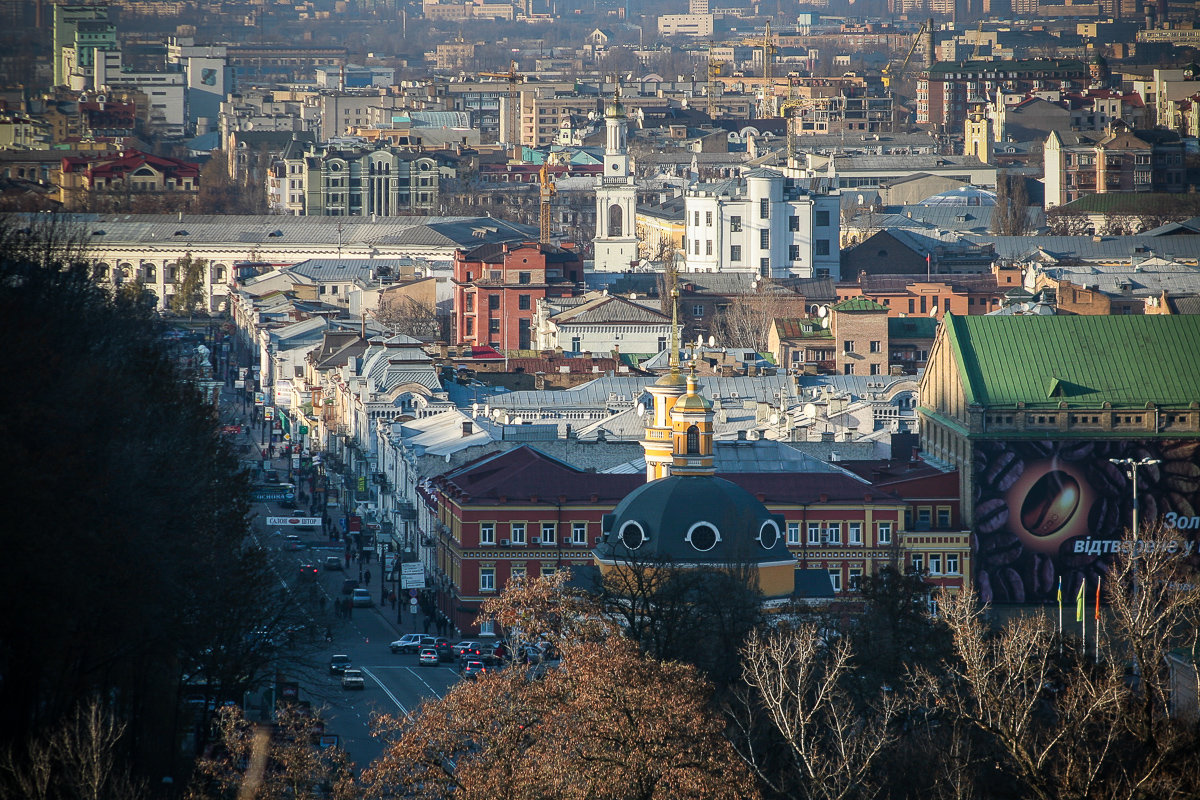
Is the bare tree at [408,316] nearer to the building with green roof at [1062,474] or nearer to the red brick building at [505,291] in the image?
the red brick building at [505,291]

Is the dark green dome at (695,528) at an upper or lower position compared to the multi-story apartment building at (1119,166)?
lower

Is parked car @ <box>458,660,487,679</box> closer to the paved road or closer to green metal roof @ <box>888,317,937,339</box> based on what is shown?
the paved road

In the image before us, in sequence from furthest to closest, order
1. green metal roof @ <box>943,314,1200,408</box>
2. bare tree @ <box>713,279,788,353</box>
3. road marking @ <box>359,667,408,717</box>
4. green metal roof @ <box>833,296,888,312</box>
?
bare tree @ <box>713,279,788,353</box> < green metal roof @ <box>833,296,888,312</box> < green metal roof @ <box>943,314,1200,408</box> < road marking @ <box>359,667,408,717</box>

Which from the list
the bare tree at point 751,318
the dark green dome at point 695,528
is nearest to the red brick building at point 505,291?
the bare tree at point 751,318

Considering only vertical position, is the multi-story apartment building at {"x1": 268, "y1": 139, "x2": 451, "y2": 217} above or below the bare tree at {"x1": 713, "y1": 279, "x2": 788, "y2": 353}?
above

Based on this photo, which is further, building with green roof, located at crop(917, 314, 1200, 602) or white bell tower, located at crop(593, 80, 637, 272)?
white bell tower, located at crop(593, 80, 637, 272)

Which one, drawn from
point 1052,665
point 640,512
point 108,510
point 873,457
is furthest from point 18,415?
point 873,457

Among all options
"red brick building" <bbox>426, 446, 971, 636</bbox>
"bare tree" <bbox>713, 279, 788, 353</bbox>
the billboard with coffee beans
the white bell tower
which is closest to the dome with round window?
"red brick building" <bbox>426, 446, 971, 636</bbox>
